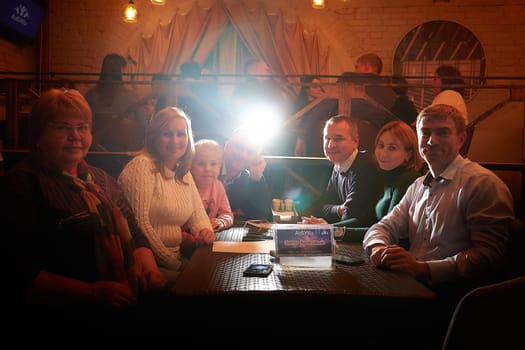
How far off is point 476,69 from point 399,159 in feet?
16.1

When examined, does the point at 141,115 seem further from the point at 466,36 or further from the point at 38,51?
the point at 466,36

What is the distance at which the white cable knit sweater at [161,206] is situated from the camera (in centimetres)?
185

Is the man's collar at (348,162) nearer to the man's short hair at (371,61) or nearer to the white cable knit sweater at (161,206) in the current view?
the white cable knit sweater at (161,206)

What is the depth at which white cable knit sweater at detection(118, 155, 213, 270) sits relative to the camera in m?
1.85

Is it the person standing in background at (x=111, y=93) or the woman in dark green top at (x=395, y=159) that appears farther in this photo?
the person standing in background at (x=111, y=93)

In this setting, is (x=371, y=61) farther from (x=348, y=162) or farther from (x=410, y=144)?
(x=410, y=144)

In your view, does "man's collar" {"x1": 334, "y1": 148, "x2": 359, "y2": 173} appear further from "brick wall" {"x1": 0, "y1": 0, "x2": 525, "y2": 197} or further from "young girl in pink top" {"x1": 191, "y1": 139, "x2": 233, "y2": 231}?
"brick wall" {"x1": 0, "y1": 0, "x2": 525, "y2": 197}

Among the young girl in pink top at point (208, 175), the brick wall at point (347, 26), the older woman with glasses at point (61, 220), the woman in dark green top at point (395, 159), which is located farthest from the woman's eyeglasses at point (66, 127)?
the brick wall at point (347, 26)

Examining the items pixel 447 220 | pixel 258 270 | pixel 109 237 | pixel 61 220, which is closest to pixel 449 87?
pixel 447 220

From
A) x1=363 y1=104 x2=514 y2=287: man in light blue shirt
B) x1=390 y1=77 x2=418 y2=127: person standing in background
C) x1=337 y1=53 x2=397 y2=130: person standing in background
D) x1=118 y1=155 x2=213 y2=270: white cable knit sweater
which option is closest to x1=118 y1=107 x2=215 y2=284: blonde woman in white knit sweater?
x1=118 y1=155 x2=213 y2=270: white cable knit sweater

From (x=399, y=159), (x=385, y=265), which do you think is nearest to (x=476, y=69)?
(x=399, y=159)

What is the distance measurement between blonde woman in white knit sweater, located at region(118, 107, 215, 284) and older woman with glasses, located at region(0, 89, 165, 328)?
365mm

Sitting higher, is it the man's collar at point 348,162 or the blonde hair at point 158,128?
the blonde hair at point 158,128

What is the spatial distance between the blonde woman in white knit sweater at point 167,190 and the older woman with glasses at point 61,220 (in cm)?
37
